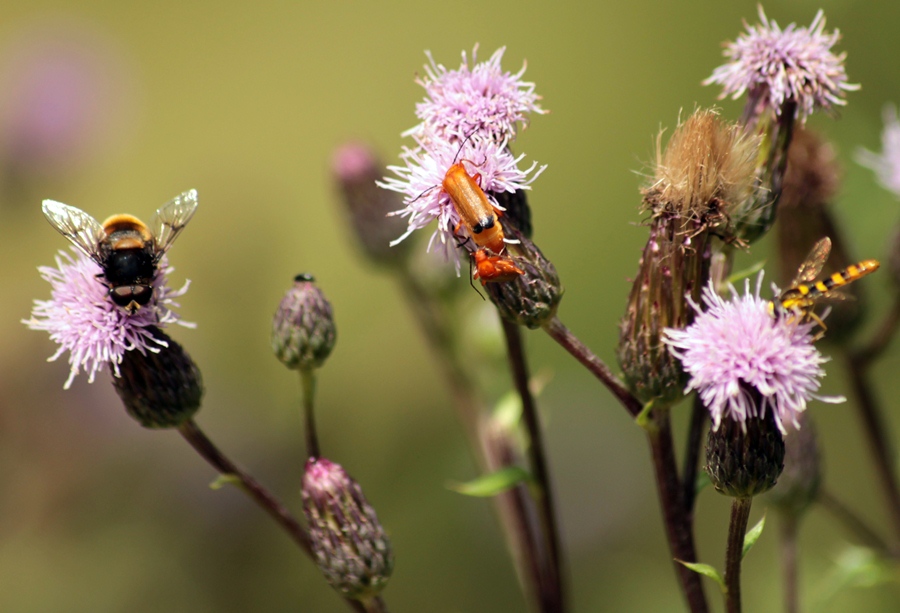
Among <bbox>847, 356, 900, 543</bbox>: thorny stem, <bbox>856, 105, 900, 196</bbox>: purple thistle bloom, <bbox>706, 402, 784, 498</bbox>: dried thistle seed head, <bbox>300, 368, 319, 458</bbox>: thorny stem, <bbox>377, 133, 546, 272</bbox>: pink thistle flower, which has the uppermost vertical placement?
<bbox>377, 133, 546, 272</bbox>: pink thistle flower

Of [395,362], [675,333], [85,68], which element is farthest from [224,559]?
[85,68]

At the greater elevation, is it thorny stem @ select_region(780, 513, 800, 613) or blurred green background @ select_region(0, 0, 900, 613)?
blurred green background @ select_region(0, 0, 900, 613)

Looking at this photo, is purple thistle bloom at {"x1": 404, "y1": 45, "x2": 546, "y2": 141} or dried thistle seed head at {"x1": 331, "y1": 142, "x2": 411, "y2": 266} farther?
dried thistle seed head at {"x1": 331, "y1": 142, "x2": 411, "y2": 266}

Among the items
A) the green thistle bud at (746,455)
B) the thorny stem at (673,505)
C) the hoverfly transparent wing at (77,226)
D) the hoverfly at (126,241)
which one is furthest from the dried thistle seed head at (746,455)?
the hoverfly transparent wing at (77,226)

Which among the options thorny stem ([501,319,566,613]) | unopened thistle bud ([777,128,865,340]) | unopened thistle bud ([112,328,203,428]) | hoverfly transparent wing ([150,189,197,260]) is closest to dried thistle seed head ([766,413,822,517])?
unopened thistle bud ([777,128,865,340])

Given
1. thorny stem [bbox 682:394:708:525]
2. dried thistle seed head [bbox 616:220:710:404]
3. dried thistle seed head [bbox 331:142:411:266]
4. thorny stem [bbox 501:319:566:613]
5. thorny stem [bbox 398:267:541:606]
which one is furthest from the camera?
dried thistle seed head [bbox 331:142:411:266]

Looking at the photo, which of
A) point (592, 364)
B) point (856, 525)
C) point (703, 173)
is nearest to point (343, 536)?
point (592, 364)

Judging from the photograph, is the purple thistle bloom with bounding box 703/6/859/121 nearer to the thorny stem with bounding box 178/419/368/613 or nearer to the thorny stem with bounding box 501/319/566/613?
the thorny stem with bounding box 501/319/566/613
